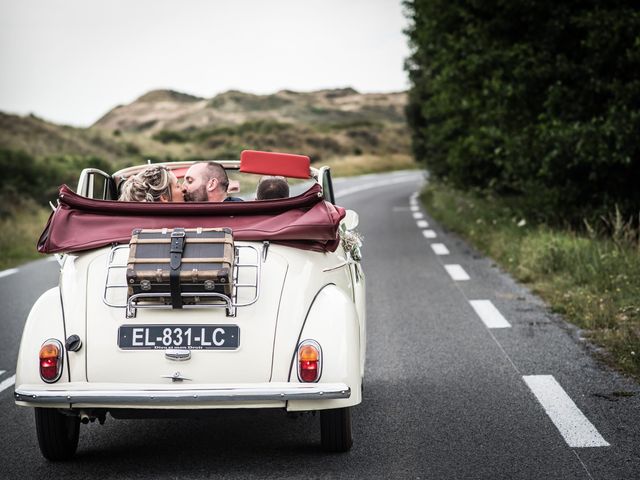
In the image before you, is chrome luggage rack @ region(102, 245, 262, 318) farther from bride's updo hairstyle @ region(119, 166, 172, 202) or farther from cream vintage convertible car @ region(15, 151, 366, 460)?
bride's updo hairstyle @ region(119, 166, 172, 202)

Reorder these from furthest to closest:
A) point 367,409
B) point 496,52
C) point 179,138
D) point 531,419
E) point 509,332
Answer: point 179,138, point 496,52, point 509,332, point 367,409, point 531,419

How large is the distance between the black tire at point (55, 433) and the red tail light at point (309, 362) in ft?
4.21

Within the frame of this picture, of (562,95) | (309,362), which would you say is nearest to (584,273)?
(562,95)

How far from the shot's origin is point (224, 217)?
4.36 meters

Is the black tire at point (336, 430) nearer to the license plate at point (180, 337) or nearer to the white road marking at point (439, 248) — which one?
the license plate at point (180, 337)

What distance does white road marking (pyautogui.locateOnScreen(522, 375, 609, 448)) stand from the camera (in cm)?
447

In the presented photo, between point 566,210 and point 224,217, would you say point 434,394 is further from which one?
point 566,210

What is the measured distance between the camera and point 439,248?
13.9m

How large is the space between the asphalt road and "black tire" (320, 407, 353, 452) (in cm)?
6

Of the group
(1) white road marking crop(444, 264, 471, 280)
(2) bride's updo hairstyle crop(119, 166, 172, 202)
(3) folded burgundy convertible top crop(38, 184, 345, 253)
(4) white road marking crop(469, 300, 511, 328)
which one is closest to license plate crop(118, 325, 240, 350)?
(3) folded burgundy convertible top crop(38, 184, 345, 253)

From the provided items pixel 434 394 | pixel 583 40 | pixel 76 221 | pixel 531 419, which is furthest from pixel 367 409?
pixel 583 40

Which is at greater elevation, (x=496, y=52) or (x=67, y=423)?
(x=496, y=52)

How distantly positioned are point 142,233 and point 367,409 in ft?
6.36

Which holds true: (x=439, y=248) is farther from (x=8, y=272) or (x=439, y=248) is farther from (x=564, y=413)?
(x=564, y=413)
